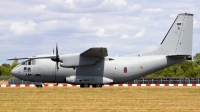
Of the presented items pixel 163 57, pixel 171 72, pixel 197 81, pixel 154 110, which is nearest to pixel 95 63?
pixel 163 57

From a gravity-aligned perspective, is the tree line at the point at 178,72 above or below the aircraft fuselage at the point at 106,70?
above

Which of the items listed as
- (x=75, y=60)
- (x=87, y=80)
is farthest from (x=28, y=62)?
(x=87, y=80)

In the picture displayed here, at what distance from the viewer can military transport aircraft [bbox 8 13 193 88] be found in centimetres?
4044

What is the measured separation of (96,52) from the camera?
39625mm

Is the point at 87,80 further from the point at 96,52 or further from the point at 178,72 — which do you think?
the point at 178,72

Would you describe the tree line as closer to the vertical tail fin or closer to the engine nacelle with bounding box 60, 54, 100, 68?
the vertical tail fin

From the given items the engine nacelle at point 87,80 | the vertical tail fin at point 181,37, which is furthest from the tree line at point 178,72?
the engine nacelle at point 87,80

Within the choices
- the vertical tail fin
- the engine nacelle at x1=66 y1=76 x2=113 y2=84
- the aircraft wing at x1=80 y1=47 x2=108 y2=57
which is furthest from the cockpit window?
the vertical tail fin

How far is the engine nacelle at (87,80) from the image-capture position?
40844 mm

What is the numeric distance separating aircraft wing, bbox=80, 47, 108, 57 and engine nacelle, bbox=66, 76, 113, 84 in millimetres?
2107

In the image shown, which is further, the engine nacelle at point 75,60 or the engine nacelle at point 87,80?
the engine nacelle at point 87,80

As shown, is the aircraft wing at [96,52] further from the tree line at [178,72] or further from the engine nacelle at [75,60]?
the tree line at [178,72]

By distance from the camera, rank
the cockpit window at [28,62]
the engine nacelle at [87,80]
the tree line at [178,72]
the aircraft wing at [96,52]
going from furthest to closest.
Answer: the tree line at [178,72] → the cockpit window at [28,62] → the engine nacelle at [87,80] → the aircraft wing at [96,52]

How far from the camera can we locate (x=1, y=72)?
376ft
